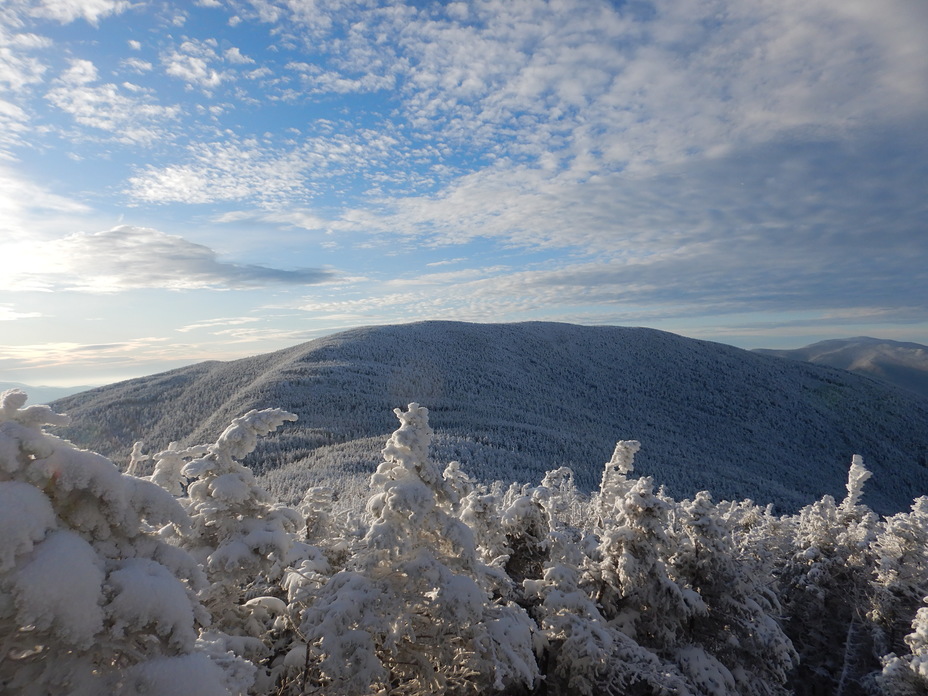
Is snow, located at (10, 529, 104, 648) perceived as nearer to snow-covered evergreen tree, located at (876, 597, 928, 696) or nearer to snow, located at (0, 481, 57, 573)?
snow, located at (0, 481, 57, 573)

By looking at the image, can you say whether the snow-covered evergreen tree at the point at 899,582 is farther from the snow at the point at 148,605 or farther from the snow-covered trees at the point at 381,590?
the snow at the point at 148,605

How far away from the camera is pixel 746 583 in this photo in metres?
13.7

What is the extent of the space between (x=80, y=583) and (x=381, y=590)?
4.62 meters

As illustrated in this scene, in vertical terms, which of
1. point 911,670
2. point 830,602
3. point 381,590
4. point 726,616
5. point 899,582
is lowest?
point 830,602

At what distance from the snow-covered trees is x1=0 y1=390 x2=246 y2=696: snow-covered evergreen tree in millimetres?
16

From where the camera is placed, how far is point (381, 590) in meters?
7.98

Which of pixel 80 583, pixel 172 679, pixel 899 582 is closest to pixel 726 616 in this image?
pixel 899 582

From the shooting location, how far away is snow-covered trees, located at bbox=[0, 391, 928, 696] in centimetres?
433

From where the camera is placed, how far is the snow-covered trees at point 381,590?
433cm

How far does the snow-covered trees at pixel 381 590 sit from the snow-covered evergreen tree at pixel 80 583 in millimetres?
16

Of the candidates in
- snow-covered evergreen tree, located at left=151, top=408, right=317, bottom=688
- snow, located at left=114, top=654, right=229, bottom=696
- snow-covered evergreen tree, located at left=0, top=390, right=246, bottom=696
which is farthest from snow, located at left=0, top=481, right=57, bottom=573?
snow-covered evergreen tree, located at left=151, top=408, right=317, bottom=688

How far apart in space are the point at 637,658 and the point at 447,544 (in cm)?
590

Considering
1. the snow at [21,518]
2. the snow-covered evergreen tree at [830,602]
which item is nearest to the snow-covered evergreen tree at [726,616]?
the snow-covered evergreen tree at [830,602]

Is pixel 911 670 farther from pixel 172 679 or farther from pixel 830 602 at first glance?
pixel 172 679
